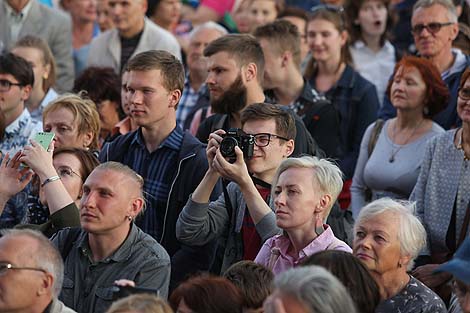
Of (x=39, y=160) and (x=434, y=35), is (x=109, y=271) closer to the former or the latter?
(x=39, y=160)

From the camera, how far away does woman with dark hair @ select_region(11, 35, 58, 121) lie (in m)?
9.63

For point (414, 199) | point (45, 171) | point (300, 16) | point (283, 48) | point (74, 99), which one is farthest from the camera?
point (300, 16)

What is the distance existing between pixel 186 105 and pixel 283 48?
60.9 inches

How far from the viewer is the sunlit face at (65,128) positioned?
8125 millimetres

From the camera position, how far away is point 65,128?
8.13 metres

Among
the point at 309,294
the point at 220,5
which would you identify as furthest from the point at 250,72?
the point at 220,5

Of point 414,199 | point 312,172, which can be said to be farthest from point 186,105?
point 312,172

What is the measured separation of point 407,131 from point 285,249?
2.25m

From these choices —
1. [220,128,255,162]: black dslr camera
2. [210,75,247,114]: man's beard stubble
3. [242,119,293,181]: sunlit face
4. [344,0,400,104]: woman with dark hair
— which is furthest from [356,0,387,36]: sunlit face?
[220,128,255,162]: black dslr camera

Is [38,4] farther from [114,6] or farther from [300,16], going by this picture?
[300,16]

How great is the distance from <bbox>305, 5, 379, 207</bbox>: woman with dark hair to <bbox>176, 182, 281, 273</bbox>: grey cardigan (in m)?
2.07

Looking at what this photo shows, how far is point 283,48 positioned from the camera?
893 centimetres

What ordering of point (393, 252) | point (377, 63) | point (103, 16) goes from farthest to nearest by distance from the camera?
point (103, 16)
point (377, 63)
point (393, 252)

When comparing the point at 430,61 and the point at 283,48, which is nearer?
the point at 430,61
